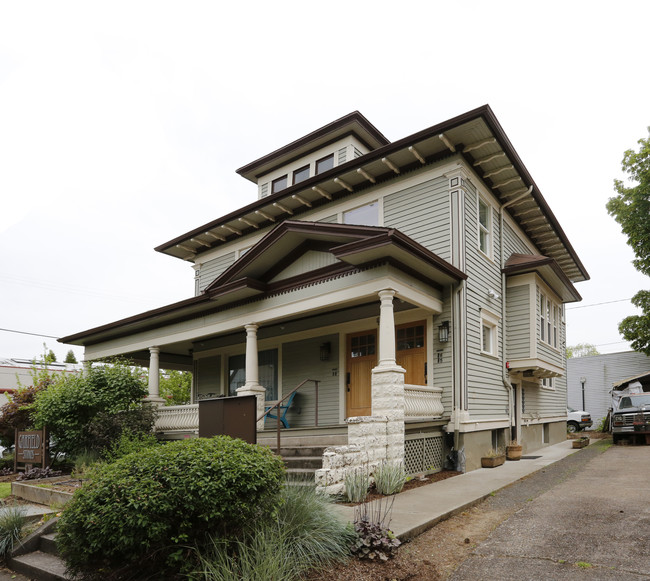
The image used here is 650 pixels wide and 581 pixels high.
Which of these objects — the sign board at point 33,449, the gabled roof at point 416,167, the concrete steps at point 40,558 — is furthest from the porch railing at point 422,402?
the sign board at point 33,449

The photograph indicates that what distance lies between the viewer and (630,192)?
1961cm

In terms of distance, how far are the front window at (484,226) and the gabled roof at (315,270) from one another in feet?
8.07

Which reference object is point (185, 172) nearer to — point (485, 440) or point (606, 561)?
point (485, 440)

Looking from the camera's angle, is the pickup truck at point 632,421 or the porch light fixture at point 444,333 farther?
the pickup truck at point 632,421

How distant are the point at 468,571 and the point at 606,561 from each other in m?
1.27

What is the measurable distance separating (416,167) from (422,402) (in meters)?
5.50

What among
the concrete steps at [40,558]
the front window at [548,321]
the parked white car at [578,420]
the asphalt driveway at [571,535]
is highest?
the front window at [548,321]

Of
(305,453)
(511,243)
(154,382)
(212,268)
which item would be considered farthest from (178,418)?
(511,243)

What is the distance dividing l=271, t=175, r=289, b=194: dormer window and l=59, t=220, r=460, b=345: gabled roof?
A: 555cm

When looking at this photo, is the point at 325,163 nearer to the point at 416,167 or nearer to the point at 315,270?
the point at 416,167

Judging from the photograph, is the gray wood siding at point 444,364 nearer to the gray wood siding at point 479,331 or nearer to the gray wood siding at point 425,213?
the gray wood siding at point 479,331

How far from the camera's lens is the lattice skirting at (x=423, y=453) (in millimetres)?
9562

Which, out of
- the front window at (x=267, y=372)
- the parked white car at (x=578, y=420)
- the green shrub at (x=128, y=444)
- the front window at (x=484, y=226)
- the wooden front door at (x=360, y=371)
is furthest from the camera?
the parked white car at (x=578, y=420)

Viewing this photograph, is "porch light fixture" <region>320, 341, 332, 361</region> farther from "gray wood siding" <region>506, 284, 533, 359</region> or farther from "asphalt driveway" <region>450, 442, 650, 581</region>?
"asphalt driveway" <region>450, 442, 650, 581</region>
